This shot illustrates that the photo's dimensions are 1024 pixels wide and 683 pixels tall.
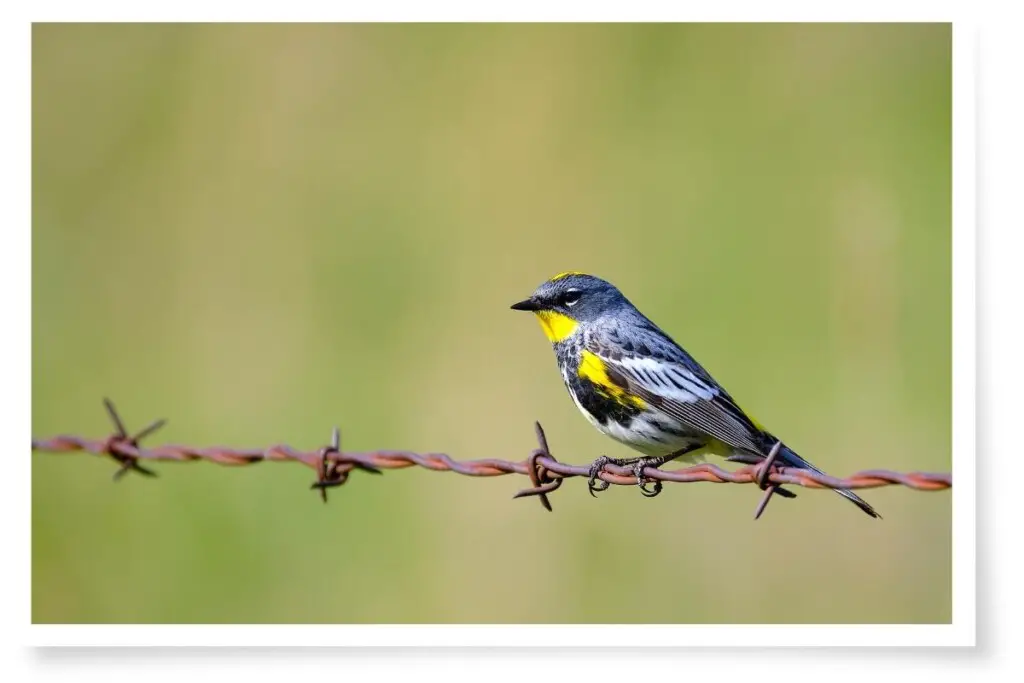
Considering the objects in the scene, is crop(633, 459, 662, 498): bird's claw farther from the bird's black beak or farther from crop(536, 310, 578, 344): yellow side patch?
the bird's black beak

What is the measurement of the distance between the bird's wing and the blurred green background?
40.6 inches

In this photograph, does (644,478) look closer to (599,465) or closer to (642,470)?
(642,470)

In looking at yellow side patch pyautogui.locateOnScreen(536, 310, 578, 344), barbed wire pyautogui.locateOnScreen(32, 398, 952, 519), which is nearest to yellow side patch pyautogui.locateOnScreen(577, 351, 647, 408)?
yellow side patch pyautogui.locateOnScreen(536, 310, 578, 344)

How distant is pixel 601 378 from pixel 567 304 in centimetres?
50

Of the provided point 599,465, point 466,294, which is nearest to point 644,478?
point 599,465

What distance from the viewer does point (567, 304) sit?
447 centimetres

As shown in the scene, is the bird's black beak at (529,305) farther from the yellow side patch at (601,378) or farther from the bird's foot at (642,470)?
the bird's foot at (642,470)

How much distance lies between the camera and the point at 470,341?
631 cm

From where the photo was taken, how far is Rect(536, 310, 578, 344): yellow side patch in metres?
4.41
